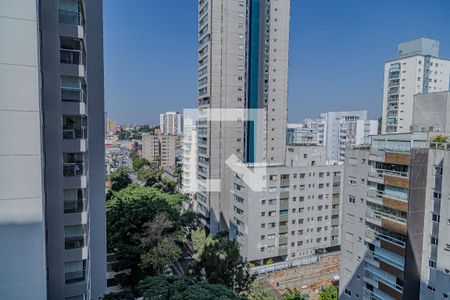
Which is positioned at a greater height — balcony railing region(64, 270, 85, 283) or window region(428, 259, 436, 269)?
balcony railing region(64, 270, 85, 283)

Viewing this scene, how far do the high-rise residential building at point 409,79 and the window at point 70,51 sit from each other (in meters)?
24.3

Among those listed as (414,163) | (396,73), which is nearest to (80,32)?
(414,163)

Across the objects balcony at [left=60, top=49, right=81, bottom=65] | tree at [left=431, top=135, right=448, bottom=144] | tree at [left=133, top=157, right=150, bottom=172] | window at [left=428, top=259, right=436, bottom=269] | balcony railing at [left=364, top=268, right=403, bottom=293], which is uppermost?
balcony at [left=60, top=49, right=81, bottom=65]

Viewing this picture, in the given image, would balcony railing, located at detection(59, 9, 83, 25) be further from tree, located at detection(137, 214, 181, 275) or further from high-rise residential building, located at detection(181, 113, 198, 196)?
high-rise residential building, located at detection(181, 113, 198, 196)

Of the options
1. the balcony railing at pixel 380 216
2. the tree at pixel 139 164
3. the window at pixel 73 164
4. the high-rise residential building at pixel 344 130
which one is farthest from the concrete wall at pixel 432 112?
the tree at pixel 139 164

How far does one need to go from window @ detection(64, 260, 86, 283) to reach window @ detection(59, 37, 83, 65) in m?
3.62

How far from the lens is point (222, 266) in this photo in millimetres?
8125

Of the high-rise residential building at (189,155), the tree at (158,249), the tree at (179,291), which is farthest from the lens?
the high-rise residential building at (189,155)

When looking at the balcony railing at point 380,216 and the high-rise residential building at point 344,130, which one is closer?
the balcony railing at point 380,216

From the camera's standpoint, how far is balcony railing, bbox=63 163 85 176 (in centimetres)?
521

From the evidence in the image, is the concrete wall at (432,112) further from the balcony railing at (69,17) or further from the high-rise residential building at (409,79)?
the high-rise residential building at (409,79)

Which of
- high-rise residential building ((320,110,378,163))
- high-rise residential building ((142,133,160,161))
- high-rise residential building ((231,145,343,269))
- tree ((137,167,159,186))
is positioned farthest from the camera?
high-rise residential building ((142,133,160,161))

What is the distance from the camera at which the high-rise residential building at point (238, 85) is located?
17406 millimetres

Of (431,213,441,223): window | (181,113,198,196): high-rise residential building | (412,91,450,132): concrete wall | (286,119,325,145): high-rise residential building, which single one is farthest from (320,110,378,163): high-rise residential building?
(431,213,441,223): window
